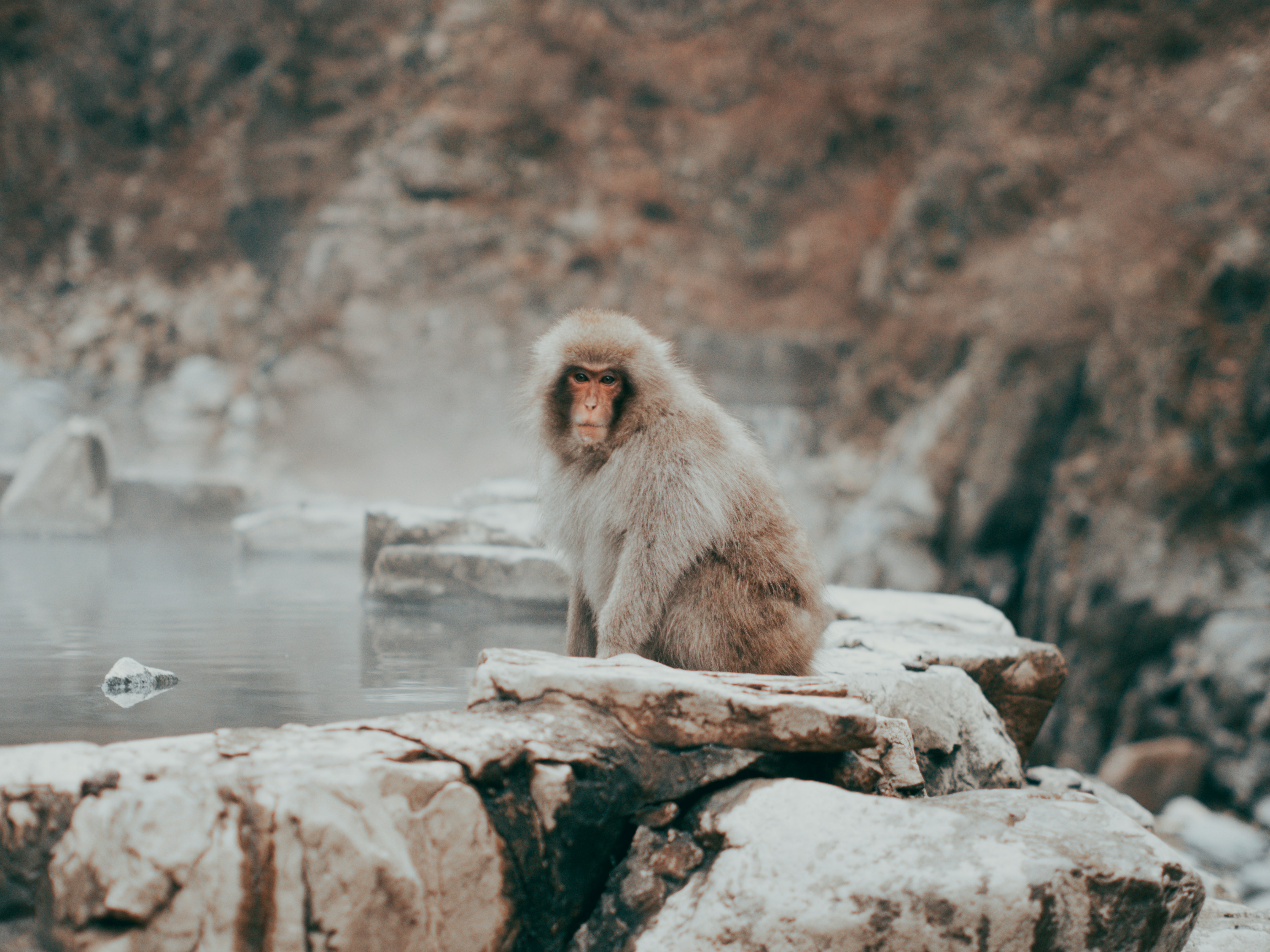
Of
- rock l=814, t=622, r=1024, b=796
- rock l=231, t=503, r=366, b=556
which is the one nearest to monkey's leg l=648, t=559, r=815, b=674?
rock l=814, t=622, r=1024, b=796

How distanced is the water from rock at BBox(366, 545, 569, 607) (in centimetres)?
7

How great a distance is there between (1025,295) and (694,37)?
626 cm

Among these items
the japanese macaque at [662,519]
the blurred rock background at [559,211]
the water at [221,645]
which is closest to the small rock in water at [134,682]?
the water at [221,645]

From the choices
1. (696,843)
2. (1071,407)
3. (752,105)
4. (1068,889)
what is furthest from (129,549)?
(752,105)

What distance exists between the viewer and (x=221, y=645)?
9.93 ft

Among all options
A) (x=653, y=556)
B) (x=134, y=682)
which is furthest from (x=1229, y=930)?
(x=134, y=682)

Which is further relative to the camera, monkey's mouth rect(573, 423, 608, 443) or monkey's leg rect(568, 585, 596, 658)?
monkey's leg rect(568, 585, 596, 658)

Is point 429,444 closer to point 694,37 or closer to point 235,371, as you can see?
point 235,371

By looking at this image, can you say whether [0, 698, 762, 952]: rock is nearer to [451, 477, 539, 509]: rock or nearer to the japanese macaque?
the japanese macaque

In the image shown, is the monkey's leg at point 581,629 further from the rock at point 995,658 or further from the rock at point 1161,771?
the rock at point 1161,771

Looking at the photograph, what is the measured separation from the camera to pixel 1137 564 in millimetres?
7270

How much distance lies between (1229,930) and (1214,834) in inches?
168

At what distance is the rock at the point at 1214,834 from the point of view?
5.36 meters

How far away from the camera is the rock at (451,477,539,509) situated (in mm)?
5180
